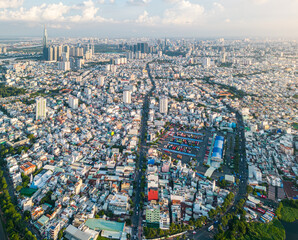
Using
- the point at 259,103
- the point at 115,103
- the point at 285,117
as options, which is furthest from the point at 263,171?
the point at 115,103

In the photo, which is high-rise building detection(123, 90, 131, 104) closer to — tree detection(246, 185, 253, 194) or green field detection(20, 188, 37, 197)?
Result: green field detection(20, 188, 37, 197)

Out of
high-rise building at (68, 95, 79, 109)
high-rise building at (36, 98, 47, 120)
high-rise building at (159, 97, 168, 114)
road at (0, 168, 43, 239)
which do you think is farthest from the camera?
high-rise building at (68, 95, 79, 109)

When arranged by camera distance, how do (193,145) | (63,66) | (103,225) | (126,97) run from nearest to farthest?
(103,225), (193,145), (126,97), (63,66)

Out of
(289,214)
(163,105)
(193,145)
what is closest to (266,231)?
(289,214)

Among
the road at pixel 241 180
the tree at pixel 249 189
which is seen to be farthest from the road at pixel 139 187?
the tree at pixel 249 189

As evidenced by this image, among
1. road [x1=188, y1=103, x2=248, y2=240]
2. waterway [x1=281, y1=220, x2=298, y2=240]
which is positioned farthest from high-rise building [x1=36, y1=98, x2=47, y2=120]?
waterway [x1=281, y1=220, x2=298, y2=240]

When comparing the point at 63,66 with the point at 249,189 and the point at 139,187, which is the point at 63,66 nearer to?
the point at 139,187
